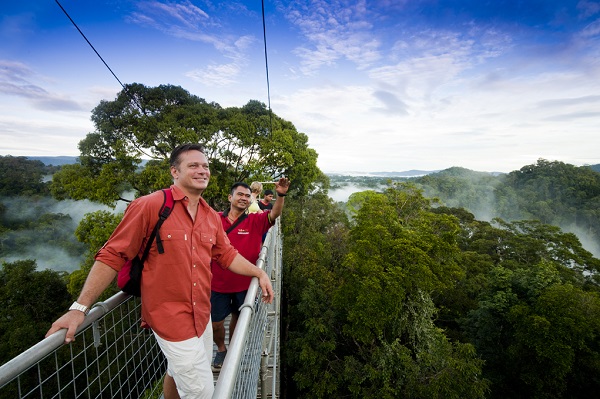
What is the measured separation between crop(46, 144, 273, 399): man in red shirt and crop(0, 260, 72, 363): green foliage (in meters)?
19.2

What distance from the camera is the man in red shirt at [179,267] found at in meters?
1.50

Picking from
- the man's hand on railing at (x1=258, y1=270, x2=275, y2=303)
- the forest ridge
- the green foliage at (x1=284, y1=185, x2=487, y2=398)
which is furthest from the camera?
the forest ridge

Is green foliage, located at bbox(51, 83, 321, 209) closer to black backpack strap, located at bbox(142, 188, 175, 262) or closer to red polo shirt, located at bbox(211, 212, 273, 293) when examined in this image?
red polo shirt, located at bbox(211, 212, 273, 293)

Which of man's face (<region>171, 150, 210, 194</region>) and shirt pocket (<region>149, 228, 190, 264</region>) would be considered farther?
man's face (<region>171, 150, 210, 194</region>)

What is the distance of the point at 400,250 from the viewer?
9898 millimetres

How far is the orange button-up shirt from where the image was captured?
1495 mm

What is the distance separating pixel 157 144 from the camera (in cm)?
1063

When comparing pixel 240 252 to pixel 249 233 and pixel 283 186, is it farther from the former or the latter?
pixel 283 186

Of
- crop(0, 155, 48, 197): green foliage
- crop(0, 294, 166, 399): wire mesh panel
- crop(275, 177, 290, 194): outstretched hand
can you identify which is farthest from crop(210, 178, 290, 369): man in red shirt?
crop(0, 155, 48, 197): green foliage

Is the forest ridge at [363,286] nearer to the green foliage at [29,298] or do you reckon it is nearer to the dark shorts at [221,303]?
the green foliage at [29,298]

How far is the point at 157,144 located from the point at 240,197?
9.17 meters

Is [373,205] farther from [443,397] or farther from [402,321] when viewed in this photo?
[443,397]

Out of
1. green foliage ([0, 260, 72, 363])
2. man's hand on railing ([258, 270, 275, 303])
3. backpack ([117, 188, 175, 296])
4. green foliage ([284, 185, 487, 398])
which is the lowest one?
green foliage ([0, 260, 72, 363])

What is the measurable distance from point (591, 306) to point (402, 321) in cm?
784
